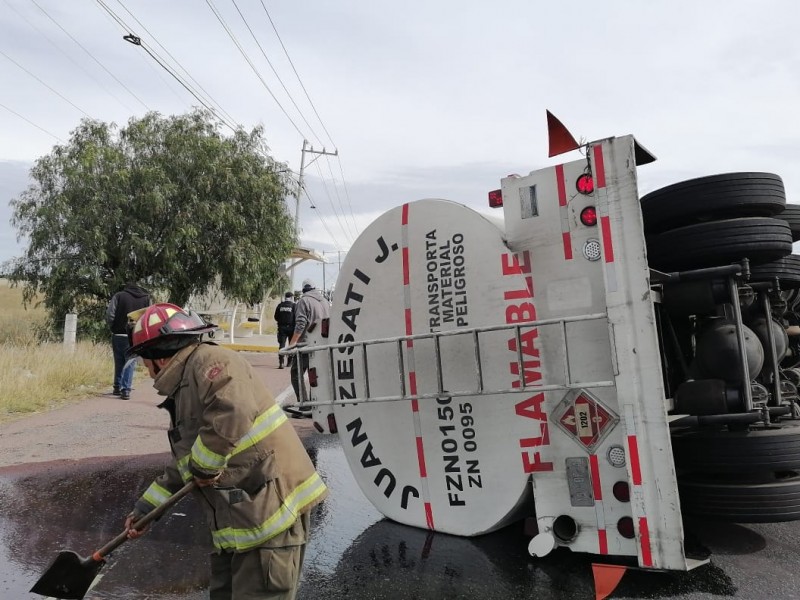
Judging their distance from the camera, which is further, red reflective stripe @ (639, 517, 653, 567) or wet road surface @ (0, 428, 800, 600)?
wet road surface @ (0, 428, 800, 600)

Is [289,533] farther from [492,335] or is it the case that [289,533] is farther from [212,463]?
[492,335]

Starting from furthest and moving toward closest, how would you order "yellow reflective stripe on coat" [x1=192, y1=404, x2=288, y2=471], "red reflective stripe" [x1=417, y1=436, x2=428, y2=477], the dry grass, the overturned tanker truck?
the dry grass → "red reflective stripe" [x1=417, y1=436, x2=428, y2=477] → the overturned tanker truck → "yellow reflective stripe on coat" [x1=192, y1=404, x2=288, y2=471]

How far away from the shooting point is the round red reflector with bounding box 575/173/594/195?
10.3ft

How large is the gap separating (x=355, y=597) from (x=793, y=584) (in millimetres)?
2115

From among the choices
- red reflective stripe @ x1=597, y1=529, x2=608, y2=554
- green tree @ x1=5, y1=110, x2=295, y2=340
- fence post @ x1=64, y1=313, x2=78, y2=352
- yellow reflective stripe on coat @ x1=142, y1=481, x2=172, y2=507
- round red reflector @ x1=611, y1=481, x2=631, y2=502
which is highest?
green tree @ x1=5, y1=110, x2=295, y2=340

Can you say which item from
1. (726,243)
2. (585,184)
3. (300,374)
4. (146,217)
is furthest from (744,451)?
(146,217)

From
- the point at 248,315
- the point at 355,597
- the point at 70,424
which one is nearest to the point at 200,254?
the point at 70,424

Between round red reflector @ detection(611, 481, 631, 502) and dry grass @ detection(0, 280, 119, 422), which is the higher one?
dry grass @ detection(0, 280, 119, 422)

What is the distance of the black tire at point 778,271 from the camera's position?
3.50m

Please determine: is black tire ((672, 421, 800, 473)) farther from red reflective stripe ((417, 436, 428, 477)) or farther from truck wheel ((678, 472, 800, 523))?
red reflective stripe ((417, 436, 428, 477))

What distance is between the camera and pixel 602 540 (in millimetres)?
3066

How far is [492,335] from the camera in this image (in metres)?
3.36

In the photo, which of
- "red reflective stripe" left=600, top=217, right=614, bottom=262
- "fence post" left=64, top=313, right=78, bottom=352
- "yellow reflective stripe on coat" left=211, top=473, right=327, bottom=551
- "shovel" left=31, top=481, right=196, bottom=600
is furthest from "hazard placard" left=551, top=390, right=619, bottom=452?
"fence post" left=64, top=313, right=78, bottom=352

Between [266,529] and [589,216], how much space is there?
201cm
